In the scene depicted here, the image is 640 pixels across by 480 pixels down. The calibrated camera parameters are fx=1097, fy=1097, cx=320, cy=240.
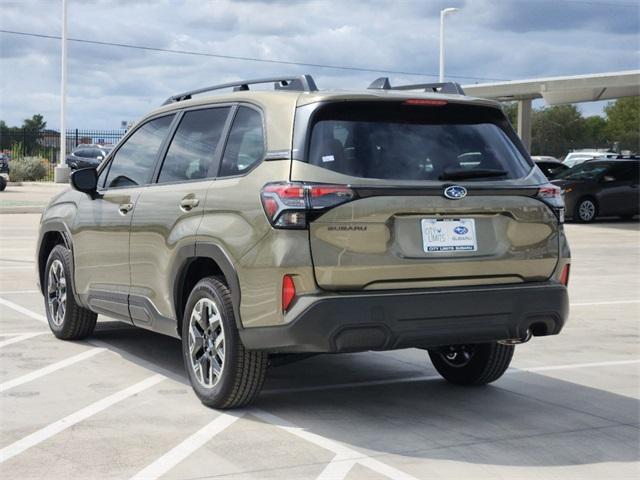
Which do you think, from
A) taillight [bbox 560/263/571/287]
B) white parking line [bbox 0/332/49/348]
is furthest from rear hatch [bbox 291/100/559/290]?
white parking line [bbox 0/332/49/348]

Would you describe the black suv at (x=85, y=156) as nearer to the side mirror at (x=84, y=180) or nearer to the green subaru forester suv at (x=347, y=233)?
the side mirror at (x=84, y=180)

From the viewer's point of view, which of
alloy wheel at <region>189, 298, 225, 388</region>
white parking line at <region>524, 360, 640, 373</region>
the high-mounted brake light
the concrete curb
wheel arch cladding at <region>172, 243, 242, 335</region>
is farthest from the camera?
the concrete curb

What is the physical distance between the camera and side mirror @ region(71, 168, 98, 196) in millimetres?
7988

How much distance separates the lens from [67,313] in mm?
8602

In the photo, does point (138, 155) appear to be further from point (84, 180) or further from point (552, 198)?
point (552, 198)

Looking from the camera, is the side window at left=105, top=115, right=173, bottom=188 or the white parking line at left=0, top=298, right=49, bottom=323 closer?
the side window at left=105, top=115, right=173, bottom=188

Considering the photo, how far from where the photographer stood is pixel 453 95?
6512 mm

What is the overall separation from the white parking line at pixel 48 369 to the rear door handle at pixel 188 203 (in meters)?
1.62

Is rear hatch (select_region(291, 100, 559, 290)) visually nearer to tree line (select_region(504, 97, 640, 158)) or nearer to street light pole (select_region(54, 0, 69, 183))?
street light pole (select_region(54, 0, 69, 183))

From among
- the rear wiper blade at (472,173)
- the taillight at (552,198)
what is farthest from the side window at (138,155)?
the taillight at (552,198)

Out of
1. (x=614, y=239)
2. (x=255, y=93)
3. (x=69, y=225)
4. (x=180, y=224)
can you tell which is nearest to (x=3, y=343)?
(x=69, y=225)

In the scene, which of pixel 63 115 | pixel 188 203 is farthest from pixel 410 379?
pixel 63 115

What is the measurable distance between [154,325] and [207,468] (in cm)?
203

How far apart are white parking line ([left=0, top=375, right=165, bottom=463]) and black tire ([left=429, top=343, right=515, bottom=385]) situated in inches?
75.6
